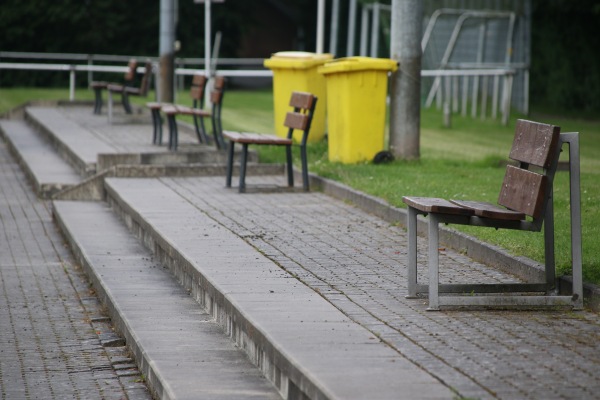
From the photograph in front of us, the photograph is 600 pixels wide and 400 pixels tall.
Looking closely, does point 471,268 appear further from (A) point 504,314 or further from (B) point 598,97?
(B) point 598,97

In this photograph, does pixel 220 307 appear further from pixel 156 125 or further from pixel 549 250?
pixel 156 125

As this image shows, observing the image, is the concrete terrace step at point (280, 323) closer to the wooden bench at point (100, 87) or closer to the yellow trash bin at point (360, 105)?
the yellow trash bin at point (360, 105)

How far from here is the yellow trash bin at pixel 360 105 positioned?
1415cm

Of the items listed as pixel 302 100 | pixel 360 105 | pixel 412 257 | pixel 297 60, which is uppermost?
pixel 297 60

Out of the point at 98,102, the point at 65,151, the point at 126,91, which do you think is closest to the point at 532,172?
the point at 65,151

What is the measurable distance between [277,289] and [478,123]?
16438 millimetres

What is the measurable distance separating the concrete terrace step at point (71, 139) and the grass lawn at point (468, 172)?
2.09m

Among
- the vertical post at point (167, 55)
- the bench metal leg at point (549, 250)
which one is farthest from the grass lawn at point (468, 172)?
the vertical post at point (167, 55)

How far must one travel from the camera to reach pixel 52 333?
7.69m

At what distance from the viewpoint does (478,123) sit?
23.1 m

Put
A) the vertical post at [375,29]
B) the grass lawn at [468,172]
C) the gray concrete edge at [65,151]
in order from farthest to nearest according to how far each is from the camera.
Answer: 1. the vertical post at [375,29]
2. the gray concrete edge at [65,151]
3. the grass lawn at [468,172]

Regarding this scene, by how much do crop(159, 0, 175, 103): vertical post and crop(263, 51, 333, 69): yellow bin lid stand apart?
6119mm

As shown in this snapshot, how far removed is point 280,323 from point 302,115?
6.82 meters

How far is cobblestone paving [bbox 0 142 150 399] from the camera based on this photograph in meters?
6.45
